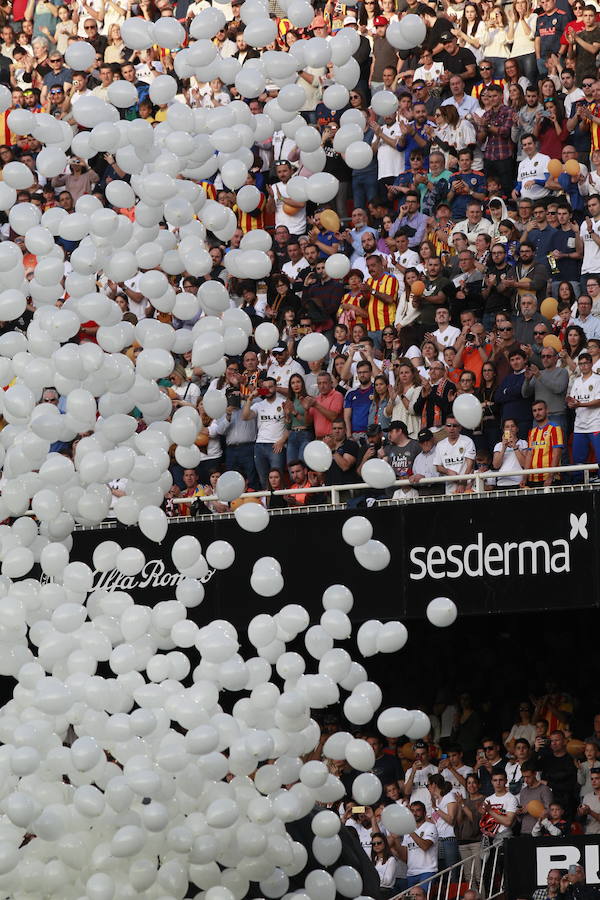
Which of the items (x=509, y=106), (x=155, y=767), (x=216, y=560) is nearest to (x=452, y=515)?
(x=509, y=106)

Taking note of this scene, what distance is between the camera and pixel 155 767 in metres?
6.55

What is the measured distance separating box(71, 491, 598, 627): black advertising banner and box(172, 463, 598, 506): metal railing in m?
0.15

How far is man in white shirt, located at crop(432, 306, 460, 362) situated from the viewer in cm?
1276

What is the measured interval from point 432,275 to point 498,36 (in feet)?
8.39

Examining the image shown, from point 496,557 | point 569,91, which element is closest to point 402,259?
point 569,91

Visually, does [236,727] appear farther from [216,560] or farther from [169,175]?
[169,175]

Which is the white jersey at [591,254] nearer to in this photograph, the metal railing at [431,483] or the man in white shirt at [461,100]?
the metal railing at [431,483]

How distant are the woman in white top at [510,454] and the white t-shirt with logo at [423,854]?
2416 millimetres

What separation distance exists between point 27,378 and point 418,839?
224 inches

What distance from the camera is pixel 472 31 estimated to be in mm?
14609

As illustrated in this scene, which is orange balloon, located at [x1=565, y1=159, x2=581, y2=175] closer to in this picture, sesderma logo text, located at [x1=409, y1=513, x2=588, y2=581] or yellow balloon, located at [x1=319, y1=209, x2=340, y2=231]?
yellow balloon, located at [x1=319, y1=209, x2=340, y2=231]

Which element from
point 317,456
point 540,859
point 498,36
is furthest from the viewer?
point 498,36

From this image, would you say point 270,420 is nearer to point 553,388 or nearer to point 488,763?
point 553,388

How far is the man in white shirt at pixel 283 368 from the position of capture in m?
13.3
